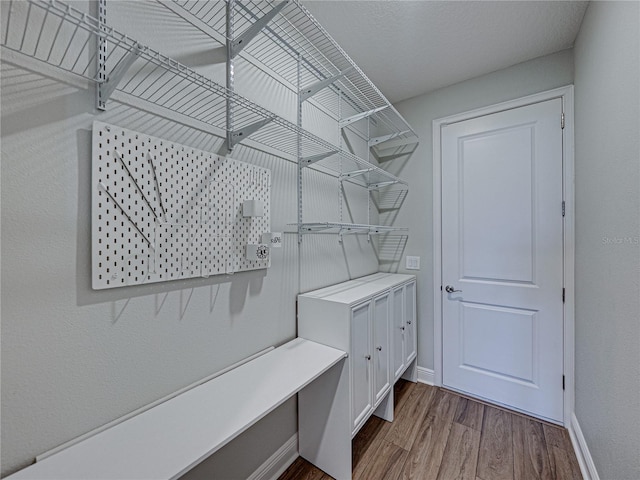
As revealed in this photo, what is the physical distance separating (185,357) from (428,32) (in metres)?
2.35

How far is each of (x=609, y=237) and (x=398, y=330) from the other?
1337 mm

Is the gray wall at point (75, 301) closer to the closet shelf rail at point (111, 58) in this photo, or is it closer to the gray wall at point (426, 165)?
the closet shelf rail at point (111, 58)

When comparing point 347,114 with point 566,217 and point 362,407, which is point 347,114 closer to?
point 566,217

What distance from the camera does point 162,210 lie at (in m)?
1.05

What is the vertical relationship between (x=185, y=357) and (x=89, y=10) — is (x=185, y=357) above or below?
below

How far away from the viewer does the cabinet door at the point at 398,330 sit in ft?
6.79

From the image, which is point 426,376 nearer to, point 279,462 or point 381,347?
point 381,347

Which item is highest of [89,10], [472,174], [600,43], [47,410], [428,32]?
[428,32]

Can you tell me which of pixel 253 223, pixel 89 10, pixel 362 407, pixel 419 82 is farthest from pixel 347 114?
pixel 362 407

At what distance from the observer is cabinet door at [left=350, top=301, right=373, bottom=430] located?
1.55 meters

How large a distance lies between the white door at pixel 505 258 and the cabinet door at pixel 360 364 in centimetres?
113

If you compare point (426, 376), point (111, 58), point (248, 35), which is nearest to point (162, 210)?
point (111, 58)

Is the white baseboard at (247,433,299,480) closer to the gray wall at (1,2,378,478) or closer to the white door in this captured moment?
the gray wall at (1,2,378,478)

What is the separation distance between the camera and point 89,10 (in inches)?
34.8
